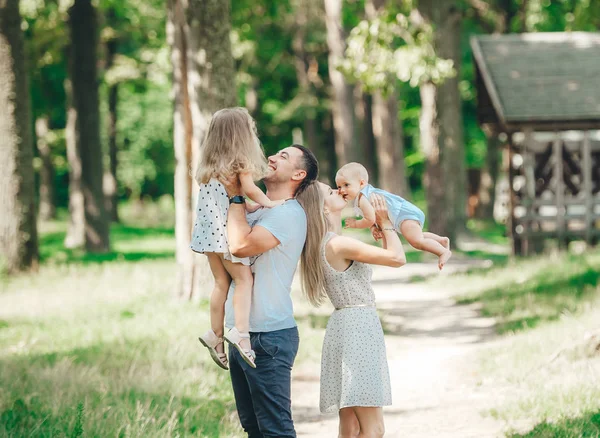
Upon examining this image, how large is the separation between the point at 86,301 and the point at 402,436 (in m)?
6.56

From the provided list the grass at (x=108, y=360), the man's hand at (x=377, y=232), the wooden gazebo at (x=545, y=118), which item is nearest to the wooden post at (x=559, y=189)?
the wooden gazebo at (x=545, y=118)

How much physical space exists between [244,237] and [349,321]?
851 mm

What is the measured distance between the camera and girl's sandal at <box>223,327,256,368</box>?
4.58 meters

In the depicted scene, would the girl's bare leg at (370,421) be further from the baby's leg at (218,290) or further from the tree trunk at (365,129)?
the tree trunk at (365,129)

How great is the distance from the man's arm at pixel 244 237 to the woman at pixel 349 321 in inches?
15.5

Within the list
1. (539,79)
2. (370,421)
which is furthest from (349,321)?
(539,79)

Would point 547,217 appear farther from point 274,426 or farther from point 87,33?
point 274,426

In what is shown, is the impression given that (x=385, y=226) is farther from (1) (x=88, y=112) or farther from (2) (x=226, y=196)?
(1) (x=88, y=112)

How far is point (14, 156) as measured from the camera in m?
14.9

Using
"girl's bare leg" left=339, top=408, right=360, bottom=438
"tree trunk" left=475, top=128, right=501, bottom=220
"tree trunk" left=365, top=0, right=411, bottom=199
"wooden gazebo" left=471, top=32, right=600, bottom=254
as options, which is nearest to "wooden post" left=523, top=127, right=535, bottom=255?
"wooden gazebo" left=471, top=32, right=600, bottom=254

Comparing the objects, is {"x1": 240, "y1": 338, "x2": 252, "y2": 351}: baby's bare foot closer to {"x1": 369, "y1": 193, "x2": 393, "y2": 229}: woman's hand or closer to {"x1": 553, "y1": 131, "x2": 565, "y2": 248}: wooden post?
{"x1": 369, "y1": 193, "x2": 393, "y2": 229}: woman's hand

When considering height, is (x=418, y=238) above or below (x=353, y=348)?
above

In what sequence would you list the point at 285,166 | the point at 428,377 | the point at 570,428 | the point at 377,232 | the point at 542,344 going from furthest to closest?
the point at 542,344, the point at 428,377, the point at 570,428, the point at 377,232, the point at 285,166

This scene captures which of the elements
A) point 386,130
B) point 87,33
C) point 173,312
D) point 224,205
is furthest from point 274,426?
point 386,130
